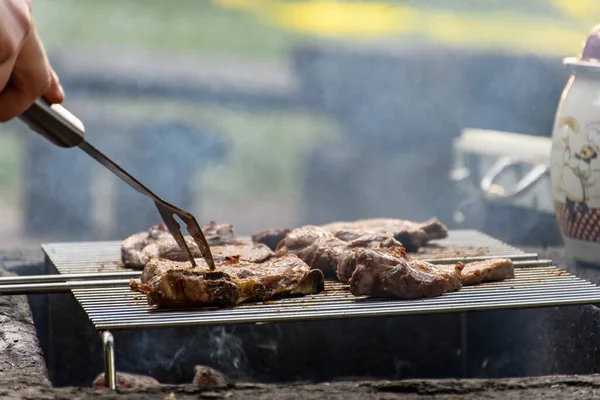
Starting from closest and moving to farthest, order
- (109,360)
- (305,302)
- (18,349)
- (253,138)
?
(109,360) < (18,349) < (305,302) < (253,138)

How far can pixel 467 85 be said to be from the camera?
1212cm

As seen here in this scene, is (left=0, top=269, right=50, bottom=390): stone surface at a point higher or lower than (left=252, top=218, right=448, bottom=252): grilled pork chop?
lower

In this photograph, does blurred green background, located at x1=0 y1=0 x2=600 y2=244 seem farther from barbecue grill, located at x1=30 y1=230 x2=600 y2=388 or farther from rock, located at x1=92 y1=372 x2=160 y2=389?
barbecue grill, located at x1=30 y1=230 x2=600 y2=388

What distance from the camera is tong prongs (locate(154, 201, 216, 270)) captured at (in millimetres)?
3230

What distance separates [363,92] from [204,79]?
10.4 ft

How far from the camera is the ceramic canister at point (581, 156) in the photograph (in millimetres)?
4062

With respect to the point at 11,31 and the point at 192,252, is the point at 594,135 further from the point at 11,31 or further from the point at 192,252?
the point at 11,31

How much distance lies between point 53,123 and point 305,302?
1009 mm

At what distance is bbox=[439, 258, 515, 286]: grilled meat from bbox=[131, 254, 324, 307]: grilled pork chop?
518 mm

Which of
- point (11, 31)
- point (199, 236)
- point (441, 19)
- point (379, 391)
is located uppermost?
point (441, 19)

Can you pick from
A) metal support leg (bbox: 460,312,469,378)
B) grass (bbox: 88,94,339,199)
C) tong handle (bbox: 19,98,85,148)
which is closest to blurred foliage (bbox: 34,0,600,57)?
grass (bbox: 88,94,339,199)

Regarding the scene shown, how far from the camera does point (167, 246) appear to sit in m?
3.84

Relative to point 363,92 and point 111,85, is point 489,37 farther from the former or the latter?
point 111,85

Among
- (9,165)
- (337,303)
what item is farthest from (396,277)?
(9,165)
